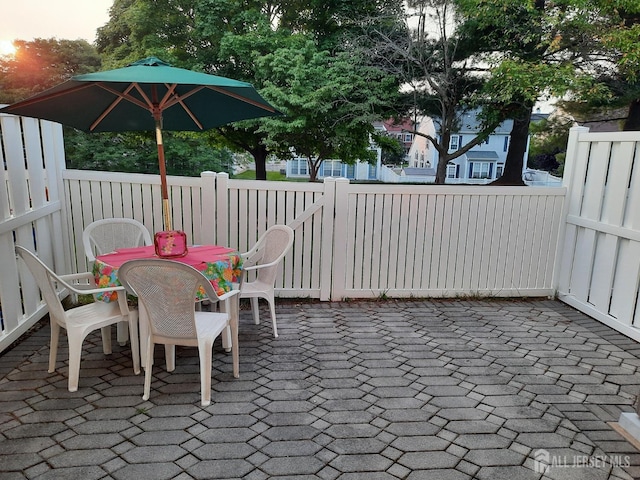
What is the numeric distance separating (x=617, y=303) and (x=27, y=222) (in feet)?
17.6

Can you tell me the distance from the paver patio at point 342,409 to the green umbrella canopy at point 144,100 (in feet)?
6.05

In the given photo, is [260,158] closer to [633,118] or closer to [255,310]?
[633,118]

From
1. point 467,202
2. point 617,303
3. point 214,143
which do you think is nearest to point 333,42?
point 214,143

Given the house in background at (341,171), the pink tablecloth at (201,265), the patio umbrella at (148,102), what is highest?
the patio umbrella at (148,102)

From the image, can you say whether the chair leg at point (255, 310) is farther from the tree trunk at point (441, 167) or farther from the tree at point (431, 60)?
the tree trunk at point (441, 167)

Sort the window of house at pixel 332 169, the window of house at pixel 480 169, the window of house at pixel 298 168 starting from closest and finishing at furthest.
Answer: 1. the window of house at pixel 480 169
2. the window of house at pixel 332 169
3. the window of house at pixel 298 168

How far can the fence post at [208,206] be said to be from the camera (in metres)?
4.53

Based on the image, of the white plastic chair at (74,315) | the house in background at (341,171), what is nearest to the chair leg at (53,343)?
the white plastic chair at (74,315)

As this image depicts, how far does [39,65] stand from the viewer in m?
12.9

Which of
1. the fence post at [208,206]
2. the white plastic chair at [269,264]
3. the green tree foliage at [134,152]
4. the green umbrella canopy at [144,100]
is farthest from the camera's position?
the green tree foliage at [134,152]

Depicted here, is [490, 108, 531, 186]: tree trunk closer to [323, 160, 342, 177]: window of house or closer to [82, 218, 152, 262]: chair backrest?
[82, 218, 152, 262]: chair backrest

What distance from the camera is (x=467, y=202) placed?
489 centimetres

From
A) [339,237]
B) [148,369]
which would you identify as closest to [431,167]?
[339,237]

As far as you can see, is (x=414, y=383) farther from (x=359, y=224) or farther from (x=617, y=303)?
(x=617, y=303)
